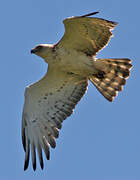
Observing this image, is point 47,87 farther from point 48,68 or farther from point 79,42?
point 79,42

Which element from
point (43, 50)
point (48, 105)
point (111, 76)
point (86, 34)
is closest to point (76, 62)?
point (86, 34)

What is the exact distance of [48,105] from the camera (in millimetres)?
12914

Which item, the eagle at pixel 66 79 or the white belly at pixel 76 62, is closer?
the eagle at pixel 66 79

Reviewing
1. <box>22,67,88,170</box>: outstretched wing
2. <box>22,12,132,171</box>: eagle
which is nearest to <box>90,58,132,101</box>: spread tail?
<box>22,12,132,171</box>: eagle

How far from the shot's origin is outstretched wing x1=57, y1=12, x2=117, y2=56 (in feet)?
37.1

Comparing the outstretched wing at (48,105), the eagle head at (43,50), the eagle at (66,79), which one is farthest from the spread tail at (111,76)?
the eagle head at (43,50)

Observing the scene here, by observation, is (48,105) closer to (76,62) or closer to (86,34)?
(76,62)

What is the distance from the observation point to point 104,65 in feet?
40.5

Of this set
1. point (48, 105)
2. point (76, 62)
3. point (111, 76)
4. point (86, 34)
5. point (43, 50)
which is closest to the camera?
point (43, 50)

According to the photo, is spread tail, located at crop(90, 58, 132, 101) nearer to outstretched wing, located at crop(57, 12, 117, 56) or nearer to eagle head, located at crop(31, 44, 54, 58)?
outstretched wing, located at crop(57, 12, 117, 56)

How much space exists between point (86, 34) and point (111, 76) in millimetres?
1469

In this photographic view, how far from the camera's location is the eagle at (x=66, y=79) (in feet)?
38.3

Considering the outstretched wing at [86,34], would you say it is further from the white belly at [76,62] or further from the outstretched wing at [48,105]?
the outstretched wing at [48,105]

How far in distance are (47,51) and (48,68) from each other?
0.88 m
